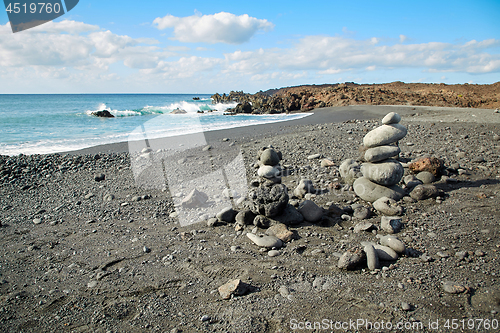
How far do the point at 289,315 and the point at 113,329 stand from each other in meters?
1.88

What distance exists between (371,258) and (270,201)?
1.98m

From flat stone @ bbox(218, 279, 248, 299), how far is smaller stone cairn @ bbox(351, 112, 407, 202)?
3531 mm

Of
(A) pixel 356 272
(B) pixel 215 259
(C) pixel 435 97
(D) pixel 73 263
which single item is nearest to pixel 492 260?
(A) pixel 356 272

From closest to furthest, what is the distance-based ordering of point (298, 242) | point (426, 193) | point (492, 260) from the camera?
point (492, 260)
point (298, 242)
point (426, 193)

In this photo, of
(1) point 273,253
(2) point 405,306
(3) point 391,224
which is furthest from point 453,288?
(1) point 273,253

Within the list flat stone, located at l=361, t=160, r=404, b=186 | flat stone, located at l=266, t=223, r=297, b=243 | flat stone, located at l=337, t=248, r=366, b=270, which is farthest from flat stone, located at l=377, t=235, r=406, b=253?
flat stone, located at l=361, t=160, r=404, b=186

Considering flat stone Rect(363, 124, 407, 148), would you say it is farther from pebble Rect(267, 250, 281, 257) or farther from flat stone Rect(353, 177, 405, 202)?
pebble Rect(267, 250, 281, 257)

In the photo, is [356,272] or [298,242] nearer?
[356,272]

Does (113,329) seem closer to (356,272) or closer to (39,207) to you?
(356,272)

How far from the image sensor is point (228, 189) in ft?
21.5

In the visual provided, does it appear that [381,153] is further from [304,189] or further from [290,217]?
[290,217]

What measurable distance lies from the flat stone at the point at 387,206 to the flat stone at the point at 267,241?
7.13 feet

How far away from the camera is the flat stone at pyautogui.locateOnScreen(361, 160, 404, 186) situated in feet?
18.1

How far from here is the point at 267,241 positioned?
4383mm
